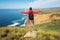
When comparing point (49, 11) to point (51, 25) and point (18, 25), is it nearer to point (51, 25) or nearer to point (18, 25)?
point (51, 25)

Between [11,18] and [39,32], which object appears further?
[11,18]

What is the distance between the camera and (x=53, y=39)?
5492 mm

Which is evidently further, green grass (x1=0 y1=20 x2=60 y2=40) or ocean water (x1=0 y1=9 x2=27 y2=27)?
ocean water (x1=0 y1=9 x2=27 y2=27)

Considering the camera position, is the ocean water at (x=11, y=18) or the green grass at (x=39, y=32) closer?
the green grass at (x=39, y=32)

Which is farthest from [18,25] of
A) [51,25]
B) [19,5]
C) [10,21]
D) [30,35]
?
[30,35]

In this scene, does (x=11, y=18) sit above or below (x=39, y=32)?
above

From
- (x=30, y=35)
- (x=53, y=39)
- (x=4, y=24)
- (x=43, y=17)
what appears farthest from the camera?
(x=43, y=17)

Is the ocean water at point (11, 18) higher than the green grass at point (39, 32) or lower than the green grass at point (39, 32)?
higher

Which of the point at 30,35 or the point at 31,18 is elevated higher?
the point at 31,18

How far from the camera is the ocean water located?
19.9ft

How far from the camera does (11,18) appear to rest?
6.13 metres

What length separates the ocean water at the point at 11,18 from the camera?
6.07 meters

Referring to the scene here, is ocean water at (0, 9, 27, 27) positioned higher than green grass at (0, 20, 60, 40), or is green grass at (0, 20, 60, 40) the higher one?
ocean water at (0, 9, 27, 27)

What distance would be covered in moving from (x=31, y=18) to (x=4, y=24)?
5.45 feet
